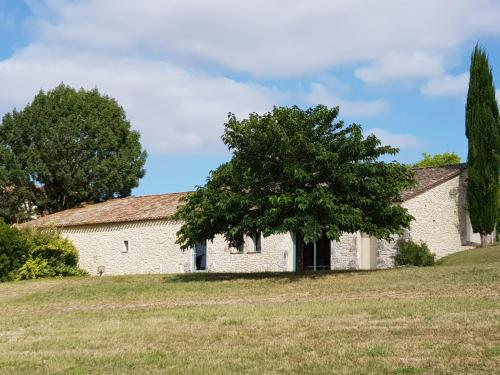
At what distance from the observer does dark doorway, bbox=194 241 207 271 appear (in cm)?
3316

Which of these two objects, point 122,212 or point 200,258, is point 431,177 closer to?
point 200,258

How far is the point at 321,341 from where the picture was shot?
10.5m

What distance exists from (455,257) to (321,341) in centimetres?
2097

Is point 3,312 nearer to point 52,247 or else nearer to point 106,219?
point 52,247

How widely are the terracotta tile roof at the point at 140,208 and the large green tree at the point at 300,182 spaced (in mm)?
7181

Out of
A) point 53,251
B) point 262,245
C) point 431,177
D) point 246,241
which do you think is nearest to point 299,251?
point 262,245

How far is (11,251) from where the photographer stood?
31.9 meters

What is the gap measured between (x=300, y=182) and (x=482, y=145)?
13300mm

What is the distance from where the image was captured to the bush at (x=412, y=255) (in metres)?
27.3

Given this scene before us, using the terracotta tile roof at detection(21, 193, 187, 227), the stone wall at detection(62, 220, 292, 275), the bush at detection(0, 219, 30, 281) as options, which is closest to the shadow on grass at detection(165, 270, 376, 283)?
the stone wall at detection(62, 220, 292, 275)

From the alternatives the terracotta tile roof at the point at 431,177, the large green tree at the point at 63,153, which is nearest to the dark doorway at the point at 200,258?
the terracotta tile roof at the point at 431,177

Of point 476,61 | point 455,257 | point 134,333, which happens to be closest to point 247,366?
point 134,333

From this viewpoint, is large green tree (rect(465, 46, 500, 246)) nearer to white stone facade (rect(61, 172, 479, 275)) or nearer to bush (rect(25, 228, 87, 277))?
white stone facade (rect(61, 172, 479, 275))

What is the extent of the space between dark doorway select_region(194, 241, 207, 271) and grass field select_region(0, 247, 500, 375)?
10.5m
